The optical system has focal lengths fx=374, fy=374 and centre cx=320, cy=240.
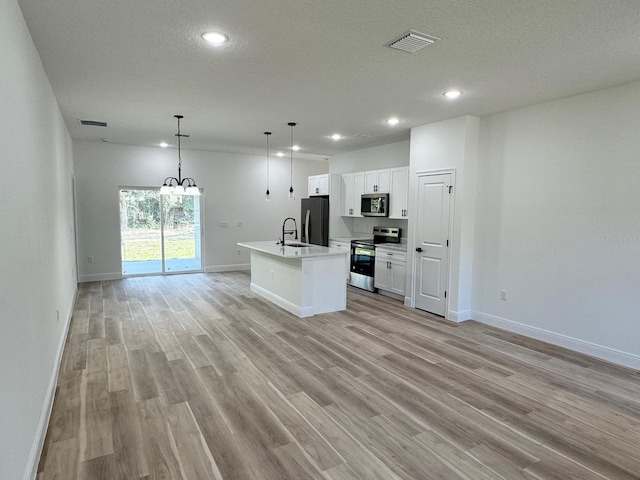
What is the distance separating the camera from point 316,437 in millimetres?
2523

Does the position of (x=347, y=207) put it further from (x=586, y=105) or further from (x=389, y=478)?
(x=389, y=478)

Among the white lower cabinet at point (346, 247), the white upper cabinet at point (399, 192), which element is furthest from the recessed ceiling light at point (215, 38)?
the white lower cabinet at point (346, 247)

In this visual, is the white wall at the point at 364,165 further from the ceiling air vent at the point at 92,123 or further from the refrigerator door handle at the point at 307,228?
the ceiling air vent at the point at 92,123

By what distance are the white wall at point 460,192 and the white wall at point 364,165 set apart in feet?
5.39

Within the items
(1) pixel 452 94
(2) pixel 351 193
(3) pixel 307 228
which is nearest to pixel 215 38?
(1) pixel 452 94

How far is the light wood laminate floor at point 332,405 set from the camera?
226 cm

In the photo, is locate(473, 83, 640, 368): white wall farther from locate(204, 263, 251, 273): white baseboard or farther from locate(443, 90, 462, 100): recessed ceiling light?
locate(204, 263, 251, 273): white baseboard

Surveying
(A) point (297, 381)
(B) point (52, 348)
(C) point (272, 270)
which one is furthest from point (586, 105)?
(B) point (52, 348)

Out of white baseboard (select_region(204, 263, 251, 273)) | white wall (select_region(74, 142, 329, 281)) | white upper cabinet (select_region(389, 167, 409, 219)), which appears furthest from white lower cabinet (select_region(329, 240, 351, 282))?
white baseboard (select_region(204, 263, 251, 273))

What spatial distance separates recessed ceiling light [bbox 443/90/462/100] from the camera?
3959 mm

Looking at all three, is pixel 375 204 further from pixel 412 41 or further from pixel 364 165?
pixel 412 41

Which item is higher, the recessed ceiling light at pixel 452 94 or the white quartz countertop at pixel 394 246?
the recessed ceiling light at pixel 452 94

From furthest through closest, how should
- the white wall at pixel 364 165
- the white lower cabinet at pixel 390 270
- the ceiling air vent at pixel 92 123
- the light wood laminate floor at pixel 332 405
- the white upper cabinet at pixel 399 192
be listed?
the white wall at pixel 364 165
the white upper cabinet at pixel 399 192
the white lower cabinet at pixel 390 270
the ceiling air vent at pixel 92 123
the light wood laminate floor at pixel 332 405

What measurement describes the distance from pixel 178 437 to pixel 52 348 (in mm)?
1609
